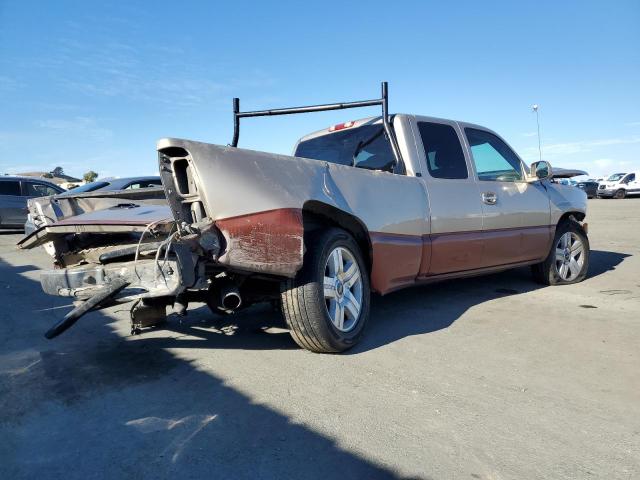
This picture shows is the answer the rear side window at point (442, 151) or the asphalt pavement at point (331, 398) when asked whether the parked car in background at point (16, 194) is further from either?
the rear side window at point (442, 151)

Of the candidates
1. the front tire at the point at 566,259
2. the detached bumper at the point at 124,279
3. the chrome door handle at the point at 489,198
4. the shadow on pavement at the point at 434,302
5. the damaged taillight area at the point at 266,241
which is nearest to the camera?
the detached bumper at the point at 124,279

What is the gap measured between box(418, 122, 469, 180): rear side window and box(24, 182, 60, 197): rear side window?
13.3m

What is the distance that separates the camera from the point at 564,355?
3475 millimetres

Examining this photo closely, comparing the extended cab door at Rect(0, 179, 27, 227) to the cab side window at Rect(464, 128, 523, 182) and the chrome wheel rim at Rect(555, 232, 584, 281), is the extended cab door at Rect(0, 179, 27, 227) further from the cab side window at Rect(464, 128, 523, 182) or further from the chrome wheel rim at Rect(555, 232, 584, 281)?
the chrome wheel rim at Rect(555, 232, 584, 281)

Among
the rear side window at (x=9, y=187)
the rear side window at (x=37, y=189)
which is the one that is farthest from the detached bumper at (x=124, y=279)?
the rear side window at (x=9, y=187)

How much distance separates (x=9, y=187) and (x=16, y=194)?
290mm

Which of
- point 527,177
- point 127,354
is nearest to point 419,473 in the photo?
point 127,354

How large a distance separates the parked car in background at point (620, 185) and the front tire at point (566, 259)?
2874 centimetres

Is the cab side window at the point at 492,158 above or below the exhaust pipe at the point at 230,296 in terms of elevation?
above

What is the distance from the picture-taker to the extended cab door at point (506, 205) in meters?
4.91

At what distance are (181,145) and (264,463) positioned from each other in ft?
5.75

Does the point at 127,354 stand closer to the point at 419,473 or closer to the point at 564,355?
the point at 419,473

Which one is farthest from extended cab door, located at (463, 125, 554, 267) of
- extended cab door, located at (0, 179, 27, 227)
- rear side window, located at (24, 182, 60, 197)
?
extended cab door, located at (0, 179, 27, 227)

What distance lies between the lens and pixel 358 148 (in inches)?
186
